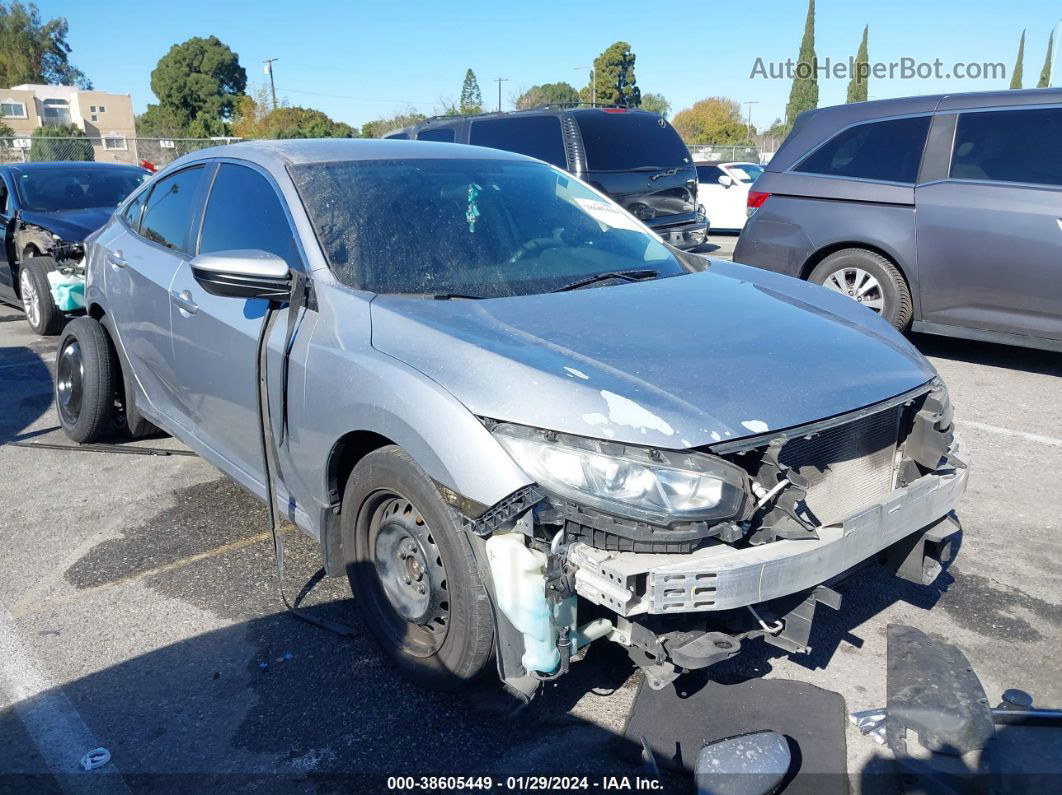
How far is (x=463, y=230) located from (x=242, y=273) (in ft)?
2.88

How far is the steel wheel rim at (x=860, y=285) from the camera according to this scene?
6.62 m

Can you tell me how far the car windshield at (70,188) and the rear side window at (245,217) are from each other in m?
5.62

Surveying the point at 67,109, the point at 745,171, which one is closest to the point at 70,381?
the point at 745,171

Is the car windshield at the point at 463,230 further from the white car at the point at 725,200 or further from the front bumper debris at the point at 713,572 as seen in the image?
the white car at the point at 725,200

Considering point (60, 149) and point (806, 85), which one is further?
point (806, 85)

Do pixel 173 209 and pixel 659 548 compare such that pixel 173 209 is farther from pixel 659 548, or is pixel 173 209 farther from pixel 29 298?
pixel 29 298

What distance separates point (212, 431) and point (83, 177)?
6.63 m

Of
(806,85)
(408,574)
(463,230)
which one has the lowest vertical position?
(408,574)

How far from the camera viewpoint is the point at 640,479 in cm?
221

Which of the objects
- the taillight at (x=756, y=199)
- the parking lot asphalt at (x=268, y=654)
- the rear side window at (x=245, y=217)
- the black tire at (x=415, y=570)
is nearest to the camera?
the black tire at (x=415, y=570)

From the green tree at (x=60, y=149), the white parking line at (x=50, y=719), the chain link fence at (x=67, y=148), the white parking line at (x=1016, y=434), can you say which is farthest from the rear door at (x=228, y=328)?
the green tree at (x=60, y=149)

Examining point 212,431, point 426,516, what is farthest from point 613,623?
point 212,431

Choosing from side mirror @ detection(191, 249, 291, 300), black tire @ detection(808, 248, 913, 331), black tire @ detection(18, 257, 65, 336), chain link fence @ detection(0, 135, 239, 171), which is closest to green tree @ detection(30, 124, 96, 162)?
chain link fence @ detection(0, 135, 239, 171)

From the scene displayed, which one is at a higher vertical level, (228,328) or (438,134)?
(438,134)
